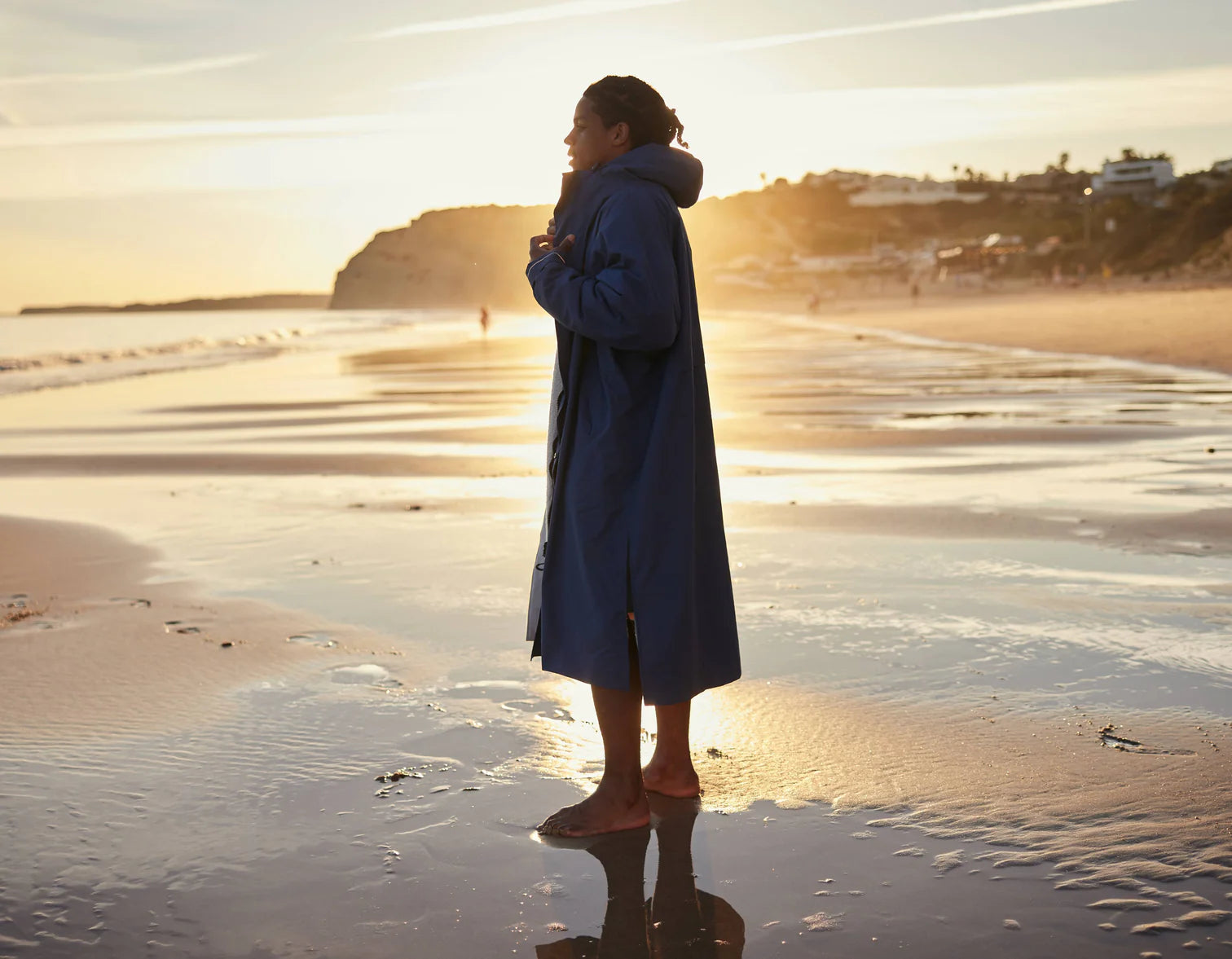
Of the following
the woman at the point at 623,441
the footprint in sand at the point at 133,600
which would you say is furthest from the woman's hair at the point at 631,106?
the footprint in sand at the point at 133,600

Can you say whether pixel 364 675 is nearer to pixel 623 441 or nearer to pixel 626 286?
pixel 623 441

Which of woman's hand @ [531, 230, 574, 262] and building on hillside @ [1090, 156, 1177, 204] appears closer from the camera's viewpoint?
woman's hand @ [531, 230, 574, 262]

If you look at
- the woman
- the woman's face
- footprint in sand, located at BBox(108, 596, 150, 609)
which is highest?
the woman's face

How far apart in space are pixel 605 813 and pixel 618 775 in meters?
0.11

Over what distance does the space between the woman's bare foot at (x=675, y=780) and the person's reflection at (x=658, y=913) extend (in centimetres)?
18

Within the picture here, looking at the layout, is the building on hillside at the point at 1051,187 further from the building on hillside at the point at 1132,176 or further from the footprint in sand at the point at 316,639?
the footprint in sand at the point at 316,639

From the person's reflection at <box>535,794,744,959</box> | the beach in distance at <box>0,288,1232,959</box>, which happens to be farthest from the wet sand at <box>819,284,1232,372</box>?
the person's reflection at <box>535,794,744,959</box>

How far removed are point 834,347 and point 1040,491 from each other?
22.7 metres

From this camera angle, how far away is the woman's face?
323cm

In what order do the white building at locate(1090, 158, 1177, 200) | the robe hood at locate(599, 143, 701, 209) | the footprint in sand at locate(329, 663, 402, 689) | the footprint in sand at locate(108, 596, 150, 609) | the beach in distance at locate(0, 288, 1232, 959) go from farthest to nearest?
the white building at locate(1090, 158, 1177, 200) < the footprint in sand at locate(108, 596, 150, 609) < the footprint in sand at locate(329, 663, 402, 689) < the robe hood at locate(599, 143, 701, 209) < the beach in distance at locate(0, 288, 1232, 959)

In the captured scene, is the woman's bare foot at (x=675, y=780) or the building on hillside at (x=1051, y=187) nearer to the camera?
the woman's bare foot at (x=675, y=780)

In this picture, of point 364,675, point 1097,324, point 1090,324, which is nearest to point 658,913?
point 364,675

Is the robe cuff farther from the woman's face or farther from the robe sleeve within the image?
the woman's face

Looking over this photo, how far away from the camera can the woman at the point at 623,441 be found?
309 centimetres
